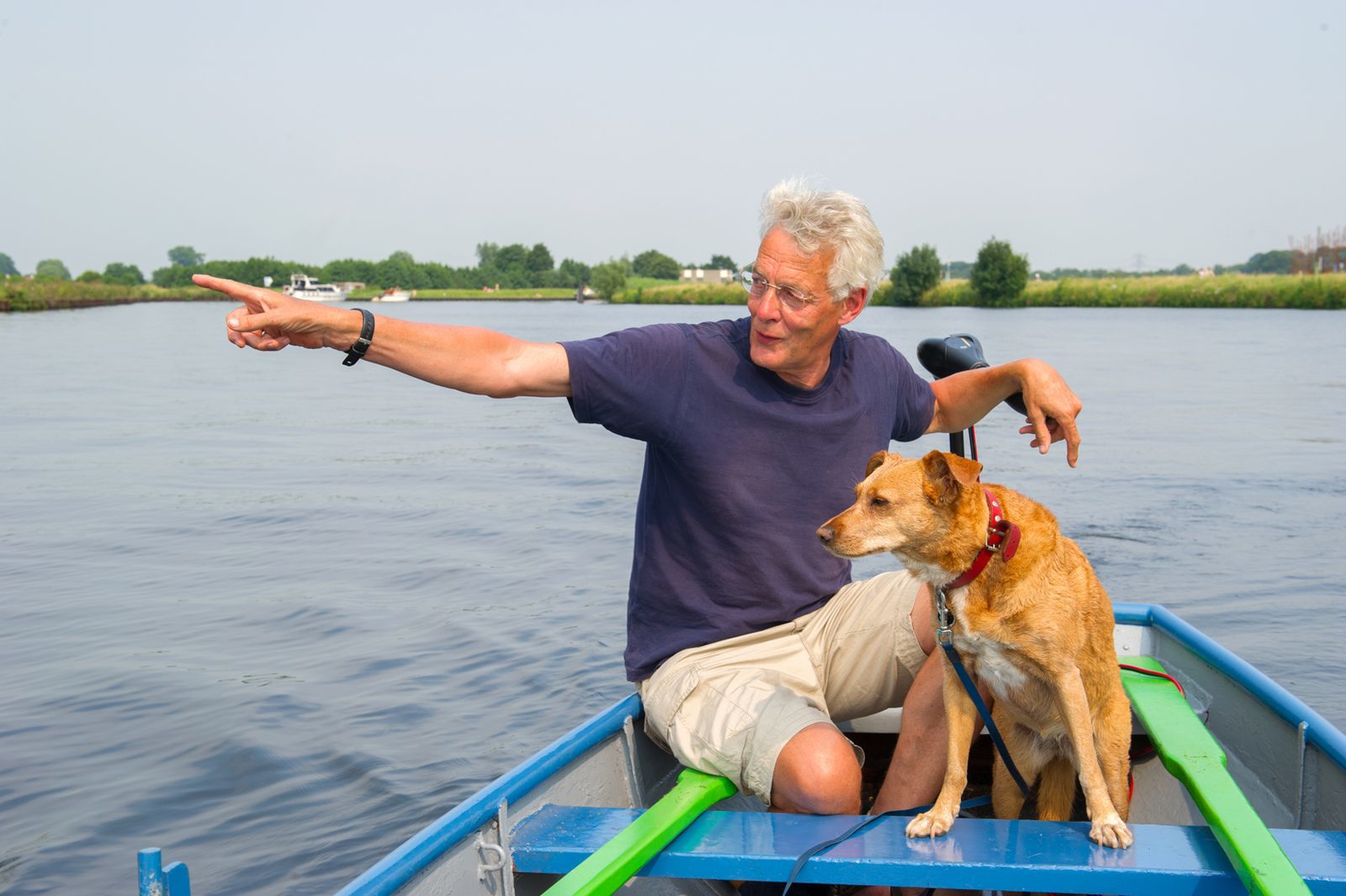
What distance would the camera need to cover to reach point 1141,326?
5053 cm

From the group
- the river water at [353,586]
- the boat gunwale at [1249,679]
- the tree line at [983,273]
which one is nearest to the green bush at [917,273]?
the tree line at [983,273]

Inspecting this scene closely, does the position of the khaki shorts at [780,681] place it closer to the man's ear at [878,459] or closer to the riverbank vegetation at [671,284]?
the man's ear at [878,459]

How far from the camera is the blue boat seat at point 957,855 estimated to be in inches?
111

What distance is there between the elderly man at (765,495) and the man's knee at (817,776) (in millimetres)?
36

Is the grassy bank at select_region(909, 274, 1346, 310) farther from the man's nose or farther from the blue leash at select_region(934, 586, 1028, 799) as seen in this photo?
the blue leash at select_region(934, 586, 1028, 799)

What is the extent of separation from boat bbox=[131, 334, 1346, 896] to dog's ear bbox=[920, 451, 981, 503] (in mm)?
913

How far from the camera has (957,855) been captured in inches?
115

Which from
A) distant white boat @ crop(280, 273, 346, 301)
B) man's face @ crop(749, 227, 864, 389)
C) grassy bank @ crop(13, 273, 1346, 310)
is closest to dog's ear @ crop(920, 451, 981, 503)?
man's face @ crop(749, 227, 864, 389)

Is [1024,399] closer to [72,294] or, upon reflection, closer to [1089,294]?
[1089,294]

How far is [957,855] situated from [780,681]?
2.81 ft

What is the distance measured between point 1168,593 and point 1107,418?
11.2m

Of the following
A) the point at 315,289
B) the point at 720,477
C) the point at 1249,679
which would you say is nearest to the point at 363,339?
the point at 720,477


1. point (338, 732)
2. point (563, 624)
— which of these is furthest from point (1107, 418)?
point (338, 732)

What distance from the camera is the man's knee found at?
10.6 feet
